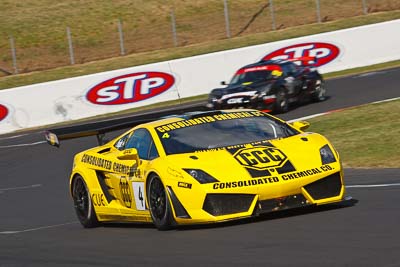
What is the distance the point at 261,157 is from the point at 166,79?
2213 cm

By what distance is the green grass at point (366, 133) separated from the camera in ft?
49.0

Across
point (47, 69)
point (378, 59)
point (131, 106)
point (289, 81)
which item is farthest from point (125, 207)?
point (47, 69)

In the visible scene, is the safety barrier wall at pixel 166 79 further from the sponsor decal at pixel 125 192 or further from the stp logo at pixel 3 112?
the sponsor decal at pixel 125 192

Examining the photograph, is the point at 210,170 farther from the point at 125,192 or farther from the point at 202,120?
the point at 125,192

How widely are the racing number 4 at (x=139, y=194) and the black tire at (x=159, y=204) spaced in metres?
0.19

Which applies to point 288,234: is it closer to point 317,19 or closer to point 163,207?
point 163,207

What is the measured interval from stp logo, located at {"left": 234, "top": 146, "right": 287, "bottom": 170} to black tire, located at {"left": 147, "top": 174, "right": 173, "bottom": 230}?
0.81 m

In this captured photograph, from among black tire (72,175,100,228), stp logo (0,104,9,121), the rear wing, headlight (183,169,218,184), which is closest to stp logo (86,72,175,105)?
stp logo (0,104,9,121)

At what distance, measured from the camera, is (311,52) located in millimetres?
33656

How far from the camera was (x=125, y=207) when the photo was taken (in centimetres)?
1067

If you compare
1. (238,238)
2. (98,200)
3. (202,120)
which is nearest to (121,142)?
(98,200)

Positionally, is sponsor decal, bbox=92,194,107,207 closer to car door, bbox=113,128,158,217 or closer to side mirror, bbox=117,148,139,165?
car door, bbox=113,128,158,217

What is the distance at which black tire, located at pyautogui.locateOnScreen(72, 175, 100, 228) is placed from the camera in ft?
37.8

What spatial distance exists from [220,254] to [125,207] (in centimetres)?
300
